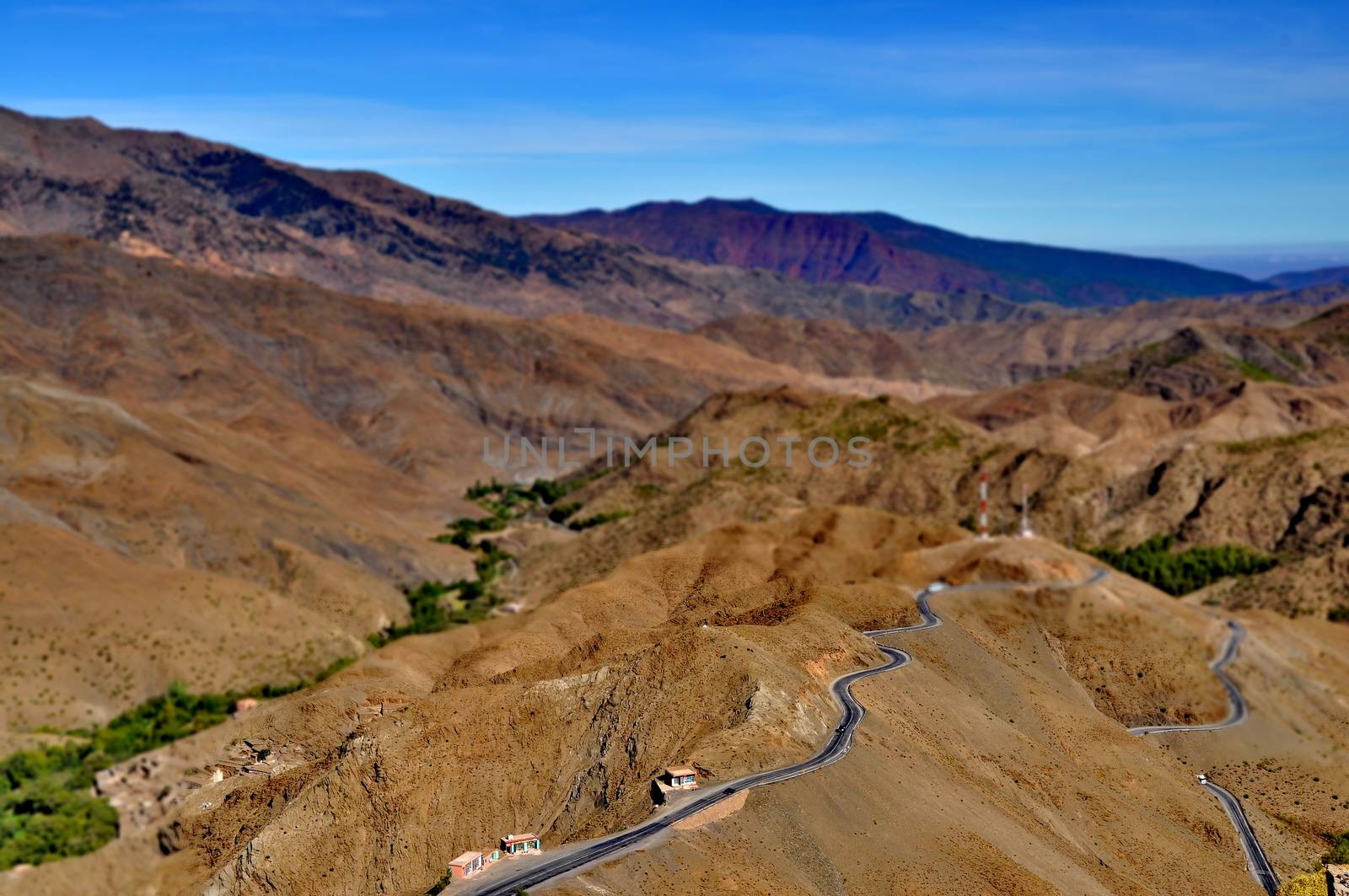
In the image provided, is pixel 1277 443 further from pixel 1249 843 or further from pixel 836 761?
pixel 836 761

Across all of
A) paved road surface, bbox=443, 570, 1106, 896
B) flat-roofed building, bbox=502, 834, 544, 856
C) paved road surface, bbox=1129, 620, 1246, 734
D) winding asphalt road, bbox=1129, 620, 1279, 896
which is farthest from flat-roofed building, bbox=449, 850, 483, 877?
paved road surface, bbox=1129, 620, 1246, 734

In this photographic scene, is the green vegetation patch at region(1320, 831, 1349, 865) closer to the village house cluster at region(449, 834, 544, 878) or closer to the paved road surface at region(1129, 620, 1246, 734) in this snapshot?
the paved road surface at region(1129, 620, 1246, 734)

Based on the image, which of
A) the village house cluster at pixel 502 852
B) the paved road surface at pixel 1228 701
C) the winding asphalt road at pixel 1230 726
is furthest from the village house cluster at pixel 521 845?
the paved road surface at pixel 1228 701

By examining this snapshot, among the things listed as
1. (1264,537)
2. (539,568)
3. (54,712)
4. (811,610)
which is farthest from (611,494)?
(811,610)

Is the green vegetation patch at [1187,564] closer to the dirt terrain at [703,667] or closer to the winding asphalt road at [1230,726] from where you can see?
the dirt terrain at [703,667]

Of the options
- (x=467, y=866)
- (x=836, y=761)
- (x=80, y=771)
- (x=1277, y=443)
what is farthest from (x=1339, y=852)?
(x=1277, y=443)

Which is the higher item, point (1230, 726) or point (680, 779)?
point (680, 779)

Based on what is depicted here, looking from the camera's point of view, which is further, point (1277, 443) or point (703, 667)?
point (1277, 443)
